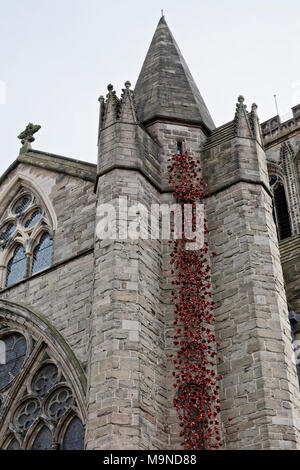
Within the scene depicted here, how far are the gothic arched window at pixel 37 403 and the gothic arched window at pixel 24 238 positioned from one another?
1889 millimetres

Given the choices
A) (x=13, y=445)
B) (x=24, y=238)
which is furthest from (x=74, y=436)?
(x=24, y=238)

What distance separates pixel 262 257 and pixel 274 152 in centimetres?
1802

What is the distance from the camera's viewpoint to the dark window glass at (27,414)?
1384cm

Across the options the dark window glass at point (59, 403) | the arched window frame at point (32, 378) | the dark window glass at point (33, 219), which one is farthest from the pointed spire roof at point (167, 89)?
the dark window glass at point (59, 403)

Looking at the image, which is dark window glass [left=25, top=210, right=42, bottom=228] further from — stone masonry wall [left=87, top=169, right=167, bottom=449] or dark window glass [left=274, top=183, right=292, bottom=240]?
dark window glass [left=274, top=183, right=292, bottom=240]

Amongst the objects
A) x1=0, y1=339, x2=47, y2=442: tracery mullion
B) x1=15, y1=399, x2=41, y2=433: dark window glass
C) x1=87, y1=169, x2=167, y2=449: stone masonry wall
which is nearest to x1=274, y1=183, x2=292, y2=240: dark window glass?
x1=87, y1=169, x2=167, y2=449: stone masonry wall

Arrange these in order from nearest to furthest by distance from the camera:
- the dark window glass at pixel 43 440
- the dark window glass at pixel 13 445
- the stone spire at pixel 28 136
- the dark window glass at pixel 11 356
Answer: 1. the dark window glass at pixel 43 440
2. the dark window glass at pixel 13 445
3. the dark window glass at pixel 11 356
4. the stone spire at pixel 28 136

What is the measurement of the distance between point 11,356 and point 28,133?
6.26 metres

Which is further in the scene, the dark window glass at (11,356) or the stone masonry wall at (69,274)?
the dark window glass at (11,356)

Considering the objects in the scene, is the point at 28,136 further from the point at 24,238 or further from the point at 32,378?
the point at 32,378

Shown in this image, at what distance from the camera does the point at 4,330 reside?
15.3 metres

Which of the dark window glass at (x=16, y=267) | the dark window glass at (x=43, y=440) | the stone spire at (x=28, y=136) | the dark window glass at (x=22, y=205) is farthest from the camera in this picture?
the stone spire at (x=28, y=136)

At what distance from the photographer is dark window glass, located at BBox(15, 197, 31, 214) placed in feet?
57.9

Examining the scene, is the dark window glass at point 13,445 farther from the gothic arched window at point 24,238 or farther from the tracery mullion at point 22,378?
the gothic arched window at point 24,238
